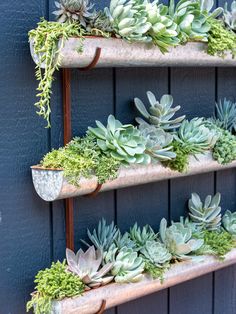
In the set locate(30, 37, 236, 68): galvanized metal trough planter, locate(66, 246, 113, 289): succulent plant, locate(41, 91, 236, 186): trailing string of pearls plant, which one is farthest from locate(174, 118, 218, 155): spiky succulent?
locate(66, 246, 113, 289): succulent plant

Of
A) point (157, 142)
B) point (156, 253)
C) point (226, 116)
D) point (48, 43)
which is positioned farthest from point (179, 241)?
point (48, 43)

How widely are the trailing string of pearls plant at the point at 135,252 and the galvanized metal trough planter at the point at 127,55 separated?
0.84 ft

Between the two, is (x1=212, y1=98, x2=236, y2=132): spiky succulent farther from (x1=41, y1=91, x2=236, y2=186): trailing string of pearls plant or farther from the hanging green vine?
the hanging green vine

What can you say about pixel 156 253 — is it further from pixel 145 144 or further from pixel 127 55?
pixel 127 55

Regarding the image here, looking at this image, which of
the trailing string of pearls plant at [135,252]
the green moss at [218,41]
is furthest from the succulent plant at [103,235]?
the green moss at [218,41]

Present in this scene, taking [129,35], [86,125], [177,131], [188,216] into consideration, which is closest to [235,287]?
[188,216]

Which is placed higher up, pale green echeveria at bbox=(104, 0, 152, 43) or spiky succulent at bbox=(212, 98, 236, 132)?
pale green echeveria at bbox=(104, 0, 152, 43)

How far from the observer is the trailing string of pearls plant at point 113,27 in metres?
0.74

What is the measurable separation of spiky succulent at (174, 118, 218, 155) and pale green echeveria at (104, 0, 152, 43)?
0.63ft

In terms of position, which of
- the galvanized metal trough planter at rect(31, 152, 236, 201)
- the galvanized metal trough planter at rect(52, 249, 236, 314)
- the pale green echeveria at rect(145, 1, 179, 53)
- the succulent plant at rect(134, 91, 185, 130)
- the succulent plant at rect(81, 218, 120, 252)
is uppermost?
the pale green echeveria at rect(145, 1, 179, 53)

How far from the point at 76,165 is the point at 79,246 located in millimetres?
175

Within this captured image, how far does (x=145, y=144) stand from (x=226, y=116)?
0.99 feet

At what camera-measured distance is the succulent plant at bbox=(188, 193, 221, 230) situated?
104 cm

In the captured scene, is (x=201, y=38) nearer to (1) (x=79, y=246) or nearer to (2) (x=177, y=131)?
(2) (x=177, y=131)
